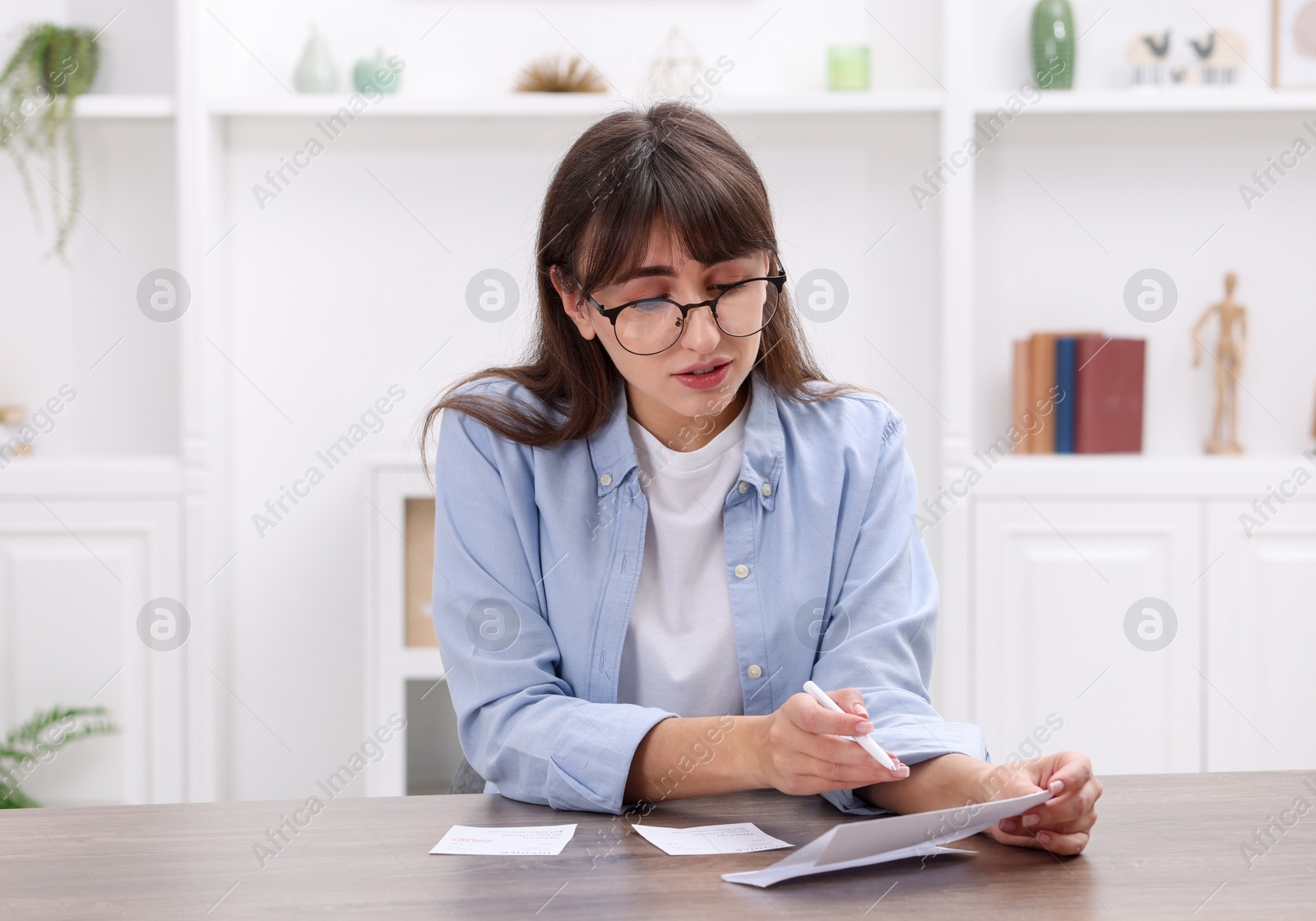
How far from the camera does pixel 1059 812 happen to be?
0.93m

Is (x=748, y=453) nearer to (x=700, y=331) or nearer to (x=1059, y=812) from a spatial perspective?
(x=700, y=331)

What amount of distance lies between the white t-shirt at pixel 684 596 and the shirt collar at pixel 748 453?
0.09ft

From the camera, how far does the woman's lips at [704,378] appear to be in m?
1.28

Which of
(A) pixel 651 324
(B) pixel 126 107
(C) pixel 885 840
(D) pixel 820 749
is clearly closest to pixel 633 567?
(A) pixel 651 324

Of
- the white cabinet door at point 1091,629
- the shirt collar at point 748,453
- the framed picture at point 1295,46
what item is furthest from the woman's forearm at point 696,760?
the framed picture at point 1295,46

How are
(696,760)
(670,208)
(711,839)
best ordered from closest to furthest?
(711,839), (696,760), (670,208)

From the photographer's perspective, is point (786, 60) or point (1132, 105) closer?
point (1132, 105)

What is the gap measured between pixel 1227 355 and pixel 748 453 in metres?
2.00

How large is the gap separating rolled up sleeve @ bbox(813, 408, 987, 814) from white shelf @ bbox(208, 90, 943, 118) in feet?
4.66

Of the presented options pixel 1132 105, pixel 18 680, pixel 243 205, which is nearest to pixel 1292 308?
pixel 1132 105

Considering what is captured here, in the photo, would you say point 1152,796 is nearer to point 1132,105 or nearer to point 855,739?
point 855,739

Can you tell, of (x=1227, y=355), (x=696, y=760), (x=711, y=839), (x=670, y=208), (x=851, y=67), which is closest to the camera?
(x=711, y=839)

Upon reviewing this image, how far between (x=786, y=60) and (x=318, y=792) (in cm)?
222

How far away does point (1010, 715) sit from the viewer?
2.60 metres
